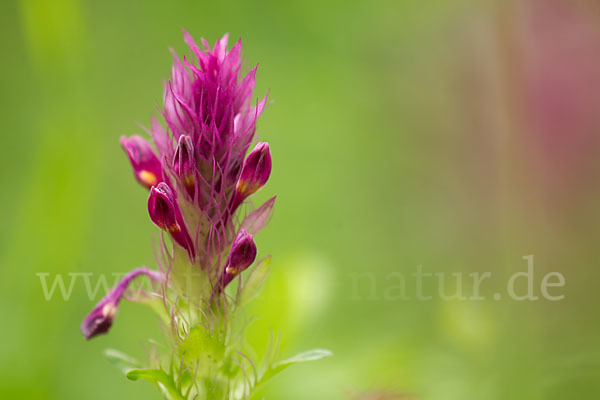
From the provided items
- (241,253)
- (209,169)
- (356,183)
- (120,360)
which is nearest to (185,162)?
(209,169)

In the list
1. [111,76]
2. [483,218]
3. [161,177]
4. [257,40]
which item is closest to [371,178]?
[483,218]

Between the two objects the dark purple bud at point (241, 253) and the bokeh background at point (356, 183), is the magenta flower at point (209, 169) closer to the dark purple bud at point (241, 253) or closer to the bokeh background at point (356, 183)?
the dark purple bud at point (241, 253)

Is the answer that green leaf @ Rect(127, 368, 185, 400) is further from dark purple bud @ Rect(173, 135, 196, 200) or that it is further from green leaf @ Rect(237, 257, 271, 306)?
dark purple bud @ Rect(173, 135, 196, 200)

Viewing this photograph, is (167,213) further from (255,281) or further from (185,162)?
(255,281)

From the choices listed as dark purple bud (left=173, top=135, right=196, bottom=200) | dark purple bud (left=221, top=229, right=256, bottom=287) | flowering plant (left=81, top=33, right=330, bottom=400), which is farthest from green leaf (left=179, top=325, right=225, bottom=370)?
dark purple bud (left=173, top=135, right=196, bottom=200)

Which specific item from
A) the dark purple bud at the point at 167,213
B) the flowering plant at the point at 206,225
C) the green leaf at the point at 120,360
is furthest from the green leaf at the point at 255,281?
the green leaf at the point at 120,360

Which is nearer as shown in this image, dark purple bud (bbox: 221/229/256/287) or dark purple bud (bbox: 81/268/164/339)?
dark purple bud (bbox: 221/229/256/287)

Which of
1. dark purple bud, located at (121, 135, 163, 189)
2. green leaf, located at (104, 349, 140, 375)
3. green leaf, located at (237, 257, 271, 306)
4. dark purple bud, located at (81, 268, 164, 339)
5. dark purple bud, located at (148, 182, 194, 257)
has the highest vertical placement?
dark purple bud, located at (121, 135, 163, 189)

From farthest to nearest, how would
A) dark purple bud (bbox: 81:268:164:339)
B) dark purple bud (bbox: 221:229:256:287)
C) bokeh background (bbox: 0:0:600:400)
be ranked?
bokeh background (bbox: 0:0:600:400), dark purple bud (bbox: 81:268:164:339), dark purple bud (bbox: 221:229:256:287)
